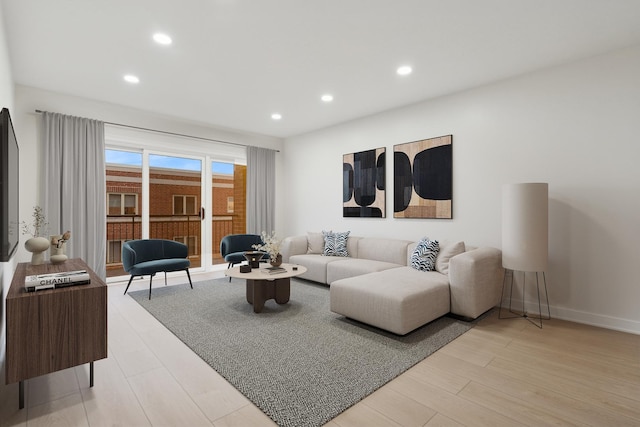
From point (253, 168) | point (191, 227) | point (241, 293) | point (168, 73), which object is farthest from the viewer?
point (253, 168)

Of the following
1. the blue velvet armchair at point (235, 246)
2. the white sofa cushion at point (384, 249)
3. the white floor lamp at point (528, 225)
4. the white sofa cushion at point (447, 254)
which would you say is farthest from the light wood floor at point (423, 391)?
the blue velvet armchair at point (235, 246)

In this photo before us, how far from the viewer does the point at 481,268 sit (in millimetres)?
3133

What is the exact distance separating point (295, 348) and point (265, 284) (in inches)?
45.9

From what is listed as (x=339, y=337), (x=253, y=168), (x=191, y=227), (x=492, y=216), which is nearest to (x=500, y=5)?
(x=492, y=216)

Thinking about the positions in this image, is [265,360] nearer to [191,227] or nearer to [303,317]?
[303,317]

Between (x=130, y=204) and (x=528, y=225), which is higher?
(x=130, y=204)

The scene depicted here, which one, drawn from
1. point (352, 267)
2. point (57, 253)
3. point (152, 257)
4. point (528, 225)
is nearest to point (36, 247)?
point (57, 253)

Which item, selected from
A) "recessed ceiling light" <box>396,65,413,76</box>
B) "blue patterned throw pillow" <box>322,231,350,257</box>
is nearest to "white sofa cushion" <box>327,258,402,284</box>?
"blue patterned throw pillow" <box>322,231,350,257</box>

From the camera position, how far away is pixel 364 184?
5098 mm

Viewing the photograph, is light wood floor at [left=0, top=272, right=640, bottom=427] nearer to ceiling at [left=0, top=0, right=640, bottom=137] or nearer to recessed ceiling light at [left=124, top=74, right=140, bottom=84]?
ceiling at [left=0, top=0, right=640, bottom=137]

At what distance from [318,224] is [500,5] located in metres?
4.24

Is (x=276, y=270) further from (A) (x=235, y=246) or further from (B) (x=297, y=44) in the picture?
(B) (x=297, y=44)

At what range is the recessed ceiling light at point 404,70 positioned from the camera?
3.33m

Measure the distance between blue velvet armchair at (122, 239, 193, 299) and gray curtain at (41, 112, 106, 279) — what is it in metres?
0.54
